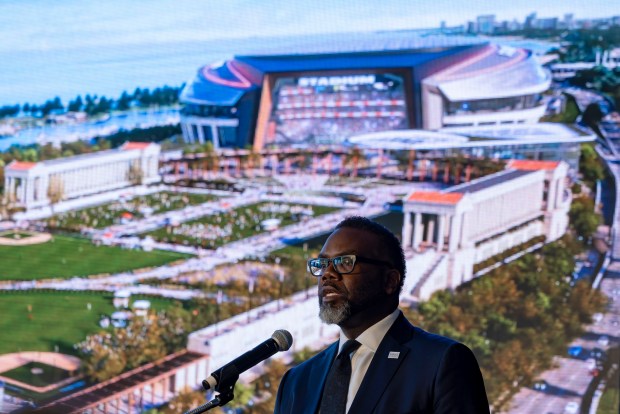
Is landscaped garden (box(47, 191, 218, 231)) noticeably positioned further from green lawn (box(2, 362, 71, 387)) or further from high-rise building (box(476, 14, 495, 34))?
high-rise building (box(476, 14, 495, 34))

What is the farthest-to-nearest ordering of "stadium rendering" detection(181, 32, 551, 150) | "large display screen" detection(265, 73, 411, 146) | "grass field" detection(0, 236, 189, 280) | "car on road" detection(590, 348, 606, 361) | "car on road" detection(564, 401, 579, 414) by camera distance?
"large display screen" detection(265, 73, 411, 146)
"stadium rendering" detection(181, 32, 551, 150)
"car on road" detection(590, 348, 606, 361)
"car on road" detection(564, 401, 579, 414)
"grass field" detection(0, 236, 189, 280)

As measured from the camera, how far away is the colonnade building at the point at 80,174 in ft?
17.4

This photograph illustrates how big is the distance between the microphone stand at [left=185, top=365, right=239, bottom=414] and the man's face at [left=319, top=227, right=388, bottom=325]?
128mm

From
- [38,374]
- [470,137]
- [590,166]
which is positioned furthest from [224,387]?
[590,166]

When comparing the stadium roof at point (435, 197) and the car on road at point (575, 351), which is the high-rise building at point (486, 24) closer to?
the stadium roof at point (435, 197)

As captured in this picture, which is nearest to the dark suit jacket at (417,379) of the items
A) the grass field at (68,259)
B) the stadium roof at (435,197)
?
the grass field at (68,259)

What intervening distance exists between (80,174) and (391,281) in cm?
441

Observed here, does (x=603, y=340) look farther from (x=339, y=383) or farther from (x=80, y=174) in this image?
(x=339, y=383)

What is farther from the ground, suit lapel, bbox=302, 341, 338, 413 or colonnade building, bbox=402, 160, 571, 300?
suit lapel, bbox=302, 341, 338, 413

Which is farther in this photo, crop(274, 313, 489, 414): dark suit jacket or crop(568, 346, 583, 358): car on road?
crop(568, 346, 583, 358): car on road

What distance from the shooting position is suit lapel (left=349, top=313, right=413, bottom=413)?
1182 millimetres

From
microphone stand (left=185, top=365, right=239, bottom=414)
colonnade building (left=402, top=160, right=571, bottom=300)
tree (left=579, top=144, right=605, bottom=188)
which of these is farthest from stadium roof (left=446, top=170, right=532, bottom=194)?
microphone stand (left=185, top=365, right=239, bottom=414)

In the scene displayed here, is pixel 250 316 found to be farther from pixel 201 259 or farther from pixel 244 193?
pixel 244 193

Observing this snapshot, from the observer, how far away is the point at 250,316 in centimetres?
512
